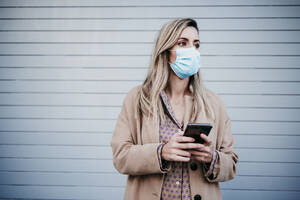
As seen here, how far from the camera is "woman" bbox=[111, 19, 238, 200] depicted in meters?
1.33

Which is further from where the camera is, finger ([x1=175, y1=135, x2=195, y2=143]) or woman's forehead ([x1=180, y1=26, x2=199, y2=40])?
woman's forehead ([x1=180, y1=26, x2=199, y2=40])

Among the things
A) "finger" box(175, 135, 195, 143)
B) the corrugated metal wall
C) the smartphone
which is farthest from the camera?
the corrugated metal wall

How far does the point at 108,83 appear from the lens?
9.18 ft

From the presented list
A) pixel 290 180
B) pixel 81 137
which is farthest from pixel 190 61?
pixel 290 180

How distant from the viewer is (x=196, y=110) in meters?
1.53

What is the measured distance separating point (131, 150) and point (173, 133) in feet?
1.07

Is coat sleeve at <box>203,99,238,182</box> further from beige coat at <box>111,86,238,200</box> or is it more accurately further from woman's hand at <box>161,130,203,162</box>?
woman's hand at <box>161,130,203,162</box>

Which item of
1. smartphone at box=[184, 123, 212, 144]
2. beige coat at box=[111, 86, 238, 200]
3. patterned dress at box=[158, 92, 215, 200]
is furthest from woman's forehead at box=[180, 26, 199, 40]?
smartphone at box=[184, 123, 212, 144]

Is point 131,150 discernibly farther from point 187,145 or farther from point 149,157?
point 187,145

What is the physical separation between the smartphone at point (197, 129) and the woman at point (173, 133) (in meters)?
0.03

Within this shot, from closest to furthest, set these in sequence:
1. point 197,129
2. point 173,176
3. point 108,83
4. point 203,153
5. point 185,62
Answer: point 197,129, point 203,153, point 173,176, point 185,62, point 108,83

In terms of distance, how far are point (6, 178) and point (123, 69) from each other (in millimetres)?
2320

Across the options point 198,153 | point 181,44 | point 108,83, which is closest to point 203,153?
point 198,153

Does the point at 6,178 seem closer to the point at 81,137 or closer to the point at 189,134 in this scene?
the point at 81,137
